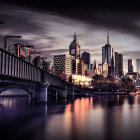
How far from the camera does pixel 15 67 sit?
50438 mm

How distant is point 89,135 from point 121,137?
4.05m

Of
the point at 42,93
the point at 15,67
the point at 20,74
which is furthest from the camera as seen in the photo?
the point at 42,93

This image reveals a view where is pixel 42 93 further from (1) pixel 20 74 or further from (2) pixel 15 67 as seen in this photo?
(2) pixel 15 67

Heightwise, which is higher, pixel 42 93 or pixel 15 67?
pixel 15 67

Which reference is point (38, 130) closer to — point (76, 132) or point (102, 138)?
point (76, 132)

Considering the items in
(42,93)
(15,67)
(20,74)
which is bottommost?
(42,93)

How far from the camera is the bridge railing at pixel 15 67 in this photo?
43781 millimetres

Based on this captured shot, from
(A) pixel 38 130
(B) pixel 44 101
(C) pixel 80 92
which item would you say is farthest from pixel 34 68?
(C) pixel 80 92

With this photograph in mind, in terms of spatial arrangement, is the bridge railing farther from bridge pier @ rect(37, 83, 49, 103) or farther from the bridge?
bridge pier @ rect(37, 83, 49, 103)

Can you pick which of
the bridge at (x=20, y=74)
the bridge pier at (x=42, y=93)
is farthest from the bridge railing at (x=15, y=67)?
the bridge pier at (x=42, y=93)

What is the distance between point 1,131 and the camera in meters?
29.2

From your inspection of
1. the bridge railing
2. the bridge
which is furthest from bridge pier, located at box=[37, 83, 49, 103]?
the bridge railing

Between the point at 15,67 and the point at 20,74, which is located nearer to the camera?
the point at 15,67

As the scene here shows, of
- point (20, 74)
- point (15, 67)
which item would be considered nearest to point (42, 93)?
point (20, 74)
